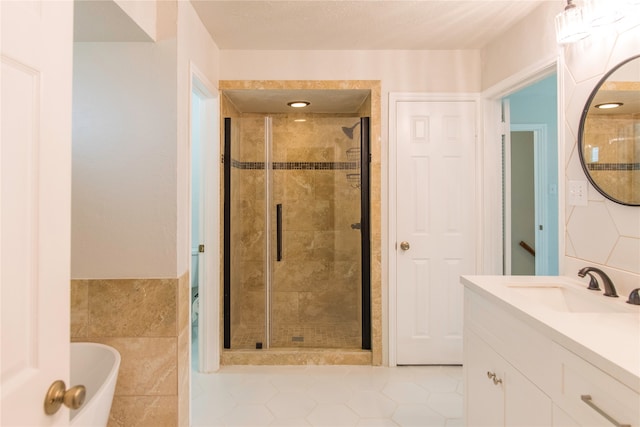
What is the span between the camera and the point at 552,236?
3.46 m

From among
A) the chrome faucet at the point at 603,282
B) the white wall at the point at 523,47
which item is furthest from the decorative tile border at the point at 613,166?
the white wall at the point at 523,47

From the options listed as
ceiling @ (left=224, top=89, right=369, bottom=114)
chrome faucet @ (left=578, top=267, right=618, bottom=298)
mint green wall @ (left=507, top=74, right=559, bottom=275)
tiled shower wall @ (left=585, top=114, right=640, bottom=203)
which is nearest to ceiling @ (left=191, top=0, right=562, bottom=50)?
ceiling @ (left=224, top=89, right=369, bottom=114)

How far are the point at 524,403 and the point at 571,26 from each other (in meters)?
1.66

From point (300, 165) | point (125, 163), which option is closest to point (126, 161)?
point (125, 163)

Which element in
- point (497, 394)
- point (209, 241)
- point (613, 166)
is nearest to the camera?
point (497, 394)

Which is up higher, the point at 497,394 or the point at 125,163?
the point at 125,163

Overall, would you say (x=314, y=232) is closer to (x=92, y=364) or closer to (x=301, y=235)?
(x=301, y=235)

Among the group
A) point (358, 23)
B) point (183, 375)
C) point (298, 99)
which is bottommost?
point (183, 375)

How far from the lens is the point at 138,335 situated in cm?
168

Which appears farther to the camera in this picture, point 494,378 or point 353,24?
point 353,24

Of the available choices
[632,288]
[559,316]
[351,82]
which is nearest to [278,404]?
[559,316]

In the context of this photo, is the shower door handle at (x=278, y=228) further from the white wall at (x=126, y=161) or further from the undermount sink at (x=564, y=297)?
the undermount sink at (x=564, y=297)

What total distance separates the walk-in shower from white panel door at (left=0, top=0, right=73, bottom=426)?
1948 mm

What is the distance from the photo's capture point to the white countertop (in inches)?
32.5
